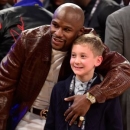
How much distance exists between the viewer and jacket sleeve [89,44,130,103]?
1862mm

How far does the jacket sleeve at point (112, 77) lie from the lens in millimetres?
1862

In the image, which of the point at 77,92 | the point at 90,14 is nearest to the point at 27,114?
the point at 77,92

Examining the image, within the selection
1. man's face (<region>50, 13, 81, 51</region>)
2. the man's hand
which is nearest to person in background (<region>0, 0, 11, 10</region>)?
man's face (<region>50, 13, 81, 51</region>)

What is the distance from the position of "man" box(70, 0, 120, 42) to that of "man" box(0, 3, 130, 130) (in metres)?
0.99

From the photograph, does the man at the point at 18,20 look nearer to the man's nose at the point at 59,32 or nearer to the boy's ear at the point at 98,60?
the man's nose at the point at 59,32

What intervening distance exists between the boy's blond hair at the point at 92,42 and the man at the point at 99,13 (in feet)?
3.58

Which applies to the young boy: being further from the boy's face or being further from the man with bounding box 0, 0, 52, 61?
the man with bounding box 0, 0, 52, 61

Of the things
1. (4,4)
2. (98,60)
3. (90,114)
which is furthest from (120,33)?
(4,4)

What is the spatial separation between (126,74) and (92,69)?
0.20 meters

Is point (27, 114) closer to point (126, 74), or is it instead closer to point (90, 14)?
point (126, 74)

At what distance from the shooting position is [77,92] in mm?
1916

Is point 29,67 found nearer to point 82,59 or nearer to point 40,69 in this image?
point 40,69

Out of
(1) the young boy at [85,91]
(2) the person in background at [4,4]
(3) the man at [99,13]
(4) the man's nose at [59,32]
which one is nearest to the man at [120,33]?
(1) the young boy at [85,91]

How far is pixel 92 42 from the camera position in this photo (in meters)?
1.90
